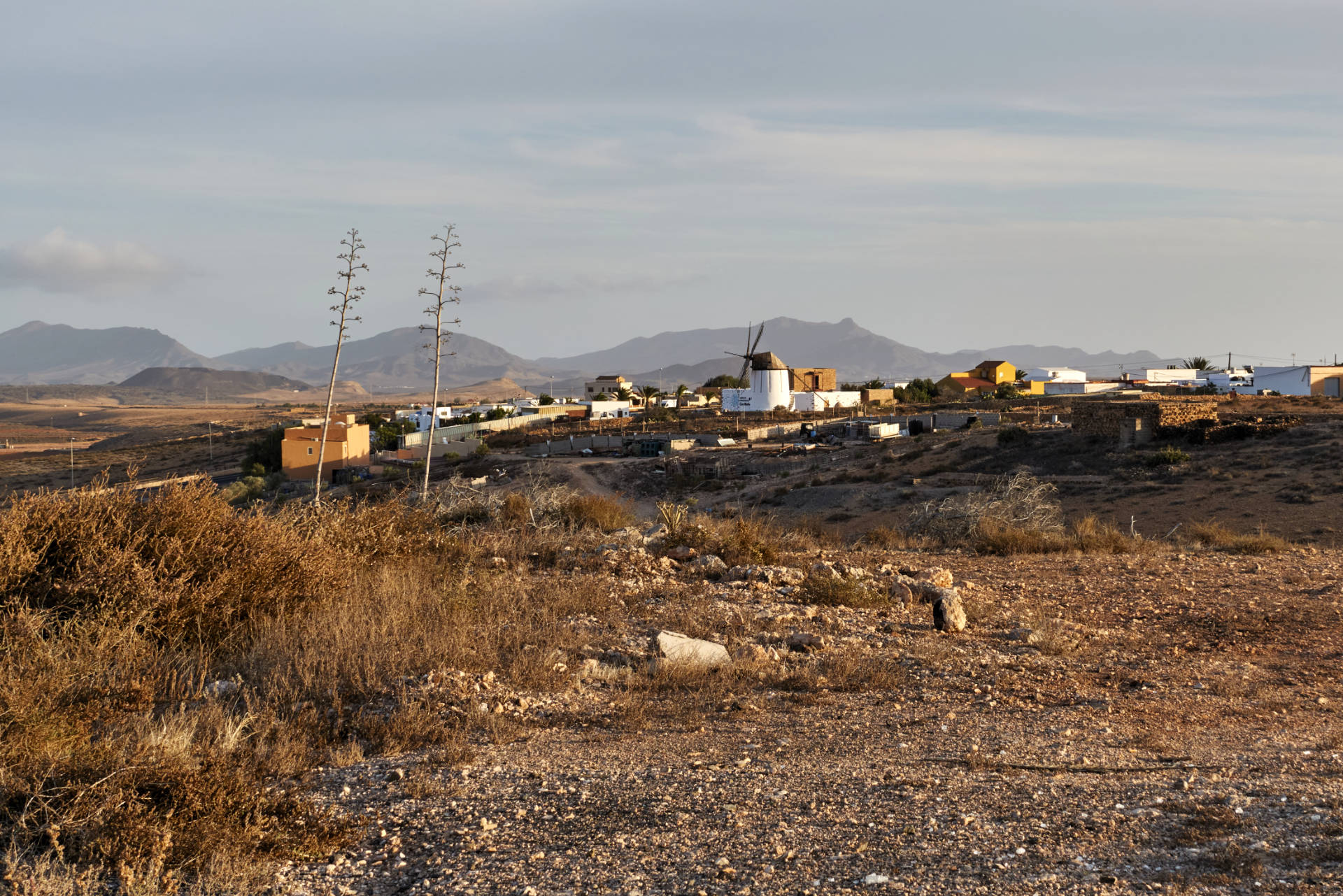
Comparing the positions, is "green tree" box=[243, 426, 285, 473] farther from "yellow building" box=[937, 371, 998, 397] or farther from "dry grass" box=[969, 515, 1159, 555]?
"yellow building" box=[937, 371, 998, 397]

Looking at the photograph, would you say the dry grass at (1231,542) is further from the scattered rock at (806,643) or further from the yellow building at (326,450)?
the yellow building at (326,450)

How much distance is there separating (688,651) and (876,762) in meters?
2.13

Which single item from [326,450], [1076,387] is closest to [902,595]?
[326,450]

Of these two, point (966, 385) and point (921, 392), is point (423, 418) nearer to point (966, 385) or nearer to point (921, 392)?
point (921, 392)

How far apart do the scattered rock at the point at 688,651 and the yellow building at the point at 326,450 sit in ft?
154

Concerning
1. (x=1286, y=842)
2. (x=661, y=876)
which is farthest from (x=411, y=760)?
(x=1286, y=842)

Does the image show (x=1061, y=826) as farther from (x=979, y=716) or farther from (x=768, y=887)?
(x=979, y=716)

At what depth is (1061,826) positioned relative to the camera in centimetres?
411

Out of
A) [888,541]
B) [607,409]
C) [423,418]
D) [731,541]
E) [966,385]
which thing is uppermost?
[966,385]

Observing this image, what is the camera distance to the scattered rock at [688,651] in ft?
22.2

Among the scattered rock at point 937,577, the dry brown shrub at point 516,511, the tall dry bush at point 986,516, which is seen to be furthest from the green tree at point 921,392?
the scattered rock at point 937,577

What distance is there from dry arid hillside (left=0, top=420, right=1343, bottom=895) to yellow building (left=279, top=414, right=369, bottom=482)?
4319cm

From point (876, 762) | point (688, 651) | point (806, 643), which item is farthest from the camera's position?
point (806, 643)

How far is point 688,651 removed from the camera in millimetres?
6895
